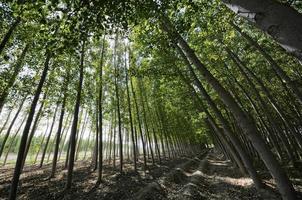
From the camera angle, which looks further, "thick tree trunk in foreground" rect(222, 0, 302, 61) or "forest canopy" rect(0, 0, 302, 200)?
"forest canopy" rect(0, 0, 302, 200)

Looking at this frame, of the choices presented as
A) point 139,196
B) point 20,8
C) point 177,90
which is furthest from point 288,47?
point 177,90

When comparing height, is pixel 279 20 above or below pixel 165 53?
below

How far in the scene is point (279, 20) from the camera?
1.71 m

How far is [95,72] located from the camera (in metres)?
15.6

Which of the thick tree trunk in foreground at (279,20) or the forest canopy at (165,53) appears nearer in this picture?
the thick tree trunk in foreground at (279,20)

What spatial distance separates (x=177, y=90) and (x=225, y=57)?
414 cm

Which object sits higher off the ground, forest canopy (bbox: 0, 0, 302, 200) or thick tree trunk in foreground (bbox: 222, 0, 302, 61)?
forest canopy (bbox: 0, 0, 302, 200)

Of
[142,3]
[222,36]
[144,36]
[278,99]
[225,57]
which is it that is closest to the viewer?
[142,3]

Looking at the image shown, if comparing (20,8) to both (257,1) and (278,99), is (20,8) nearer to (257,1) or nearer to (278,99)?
(257,1)

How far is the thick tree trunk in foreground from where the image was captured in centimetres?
162

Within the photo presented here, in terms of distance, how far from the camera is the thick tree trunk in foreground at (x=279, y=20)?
1625mm

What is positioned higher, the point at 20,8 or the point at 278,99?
the point at 278,99

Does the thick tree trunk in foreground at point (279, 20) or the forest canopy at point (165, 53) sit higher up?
the forest canopy at point (165, 53)

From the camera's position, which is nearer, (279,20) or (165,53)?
(279,20)
